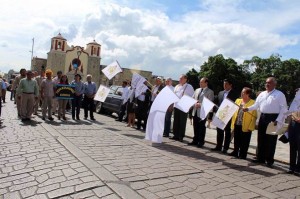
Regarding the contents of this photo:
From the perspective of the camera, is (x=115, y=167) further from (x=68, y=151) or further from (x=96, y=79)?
(x=96, y=79)

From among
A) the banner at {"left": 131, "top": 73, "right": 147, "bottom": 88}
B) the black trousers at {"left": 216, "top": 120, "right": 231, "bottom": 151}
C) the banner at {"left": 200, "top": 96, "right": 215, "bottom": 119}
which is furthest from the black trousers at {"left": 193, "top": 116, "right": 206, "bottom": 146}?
the banner at {"left": 131, "top": 73, "right": 147, "bottom": 88}

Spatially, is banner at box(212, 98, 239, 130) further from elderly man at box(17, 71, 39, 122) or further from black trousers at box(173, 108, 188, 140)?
elderly man at box(17, 71, 39, 122)

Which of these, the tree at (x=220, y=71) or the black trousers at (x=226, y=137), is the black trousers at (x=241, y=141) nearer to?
the black trousers at (x=226, y=137)

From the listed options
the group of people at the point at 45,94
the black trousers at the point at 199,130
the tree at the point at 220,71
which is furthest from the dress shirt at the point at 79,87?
the tree at the point at 220,71

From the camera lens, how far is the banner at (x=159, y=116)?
9.01 metres

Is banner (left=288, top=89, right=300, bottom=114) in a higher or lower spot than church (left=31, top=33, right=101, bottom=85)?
lower

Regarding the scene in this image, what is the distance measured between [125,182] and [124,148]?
287 cm

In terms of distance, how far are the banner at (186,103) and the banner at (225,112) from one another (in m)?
0.90

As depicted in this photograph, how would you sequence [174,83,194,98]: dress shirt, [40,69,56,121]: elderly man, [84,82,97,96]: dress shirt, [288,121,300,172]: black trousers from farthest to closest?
[84,82,97,96]: dress shirt → [40,69,56,121]: elderly man → [174,83,194,98]: dress shirt → [288,121,300,172]: black trousers

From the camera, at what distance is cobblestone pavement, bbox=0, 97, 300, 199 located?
5.02m

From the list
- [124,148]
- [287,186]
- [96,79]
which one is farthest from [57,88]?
[96,79]

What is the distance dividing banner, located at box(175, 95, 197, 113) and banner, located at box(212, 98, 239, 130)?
2.95ft

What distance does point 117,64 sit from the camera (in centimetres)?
1354

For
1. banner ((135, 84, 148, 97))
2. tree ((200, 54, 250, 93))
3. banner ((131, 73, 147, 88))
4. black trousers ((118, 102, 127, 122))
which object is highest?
tree ((200, 54, 250, 93))
